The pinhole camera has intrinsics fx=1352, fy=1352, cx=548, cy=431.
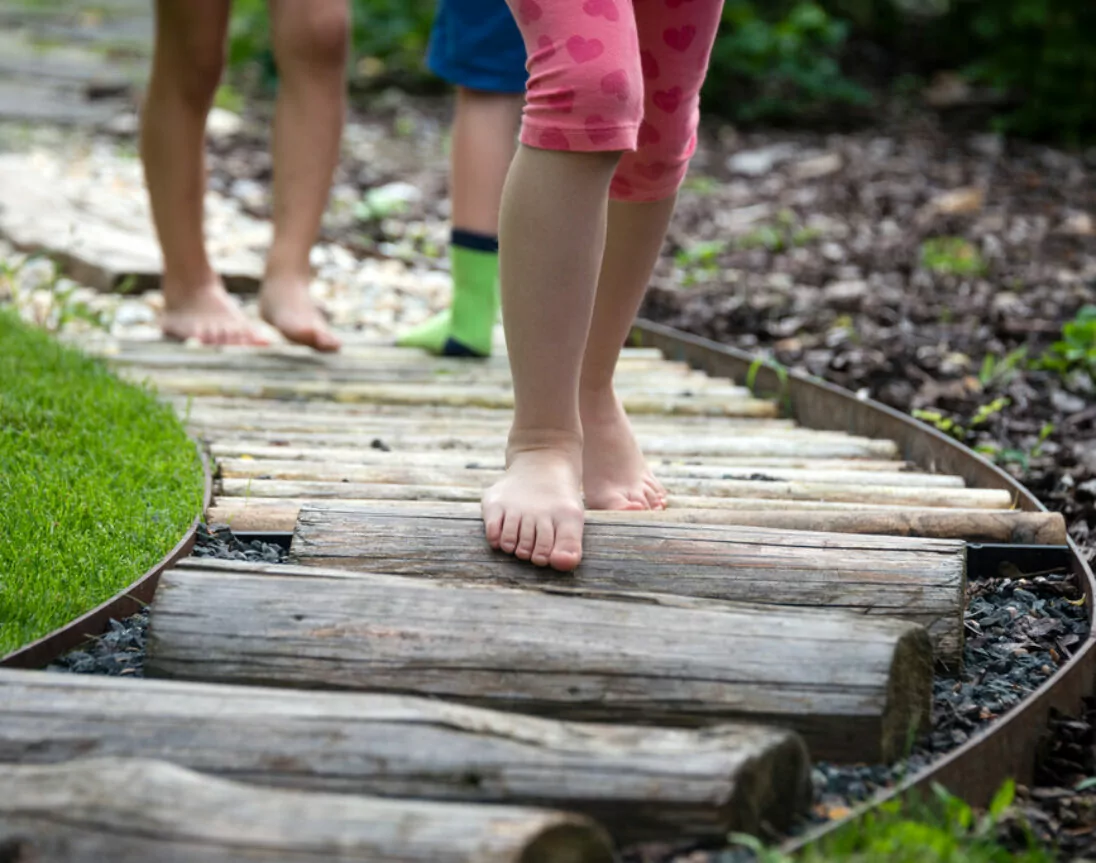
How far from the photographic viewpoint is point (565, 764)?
46.9 inches

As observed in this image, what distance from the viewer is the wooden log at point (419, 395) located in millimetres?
2902

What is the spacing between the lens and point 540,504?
166 cm

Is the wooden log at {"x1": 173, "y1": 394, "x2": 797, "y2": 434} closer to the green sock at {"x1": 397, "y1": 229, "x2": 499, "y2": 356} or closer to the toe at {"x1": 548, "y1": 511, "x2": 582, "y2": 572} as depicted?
the green sock at {"x1": 397, "y1": 229, "x2": 499, "y2": 356}

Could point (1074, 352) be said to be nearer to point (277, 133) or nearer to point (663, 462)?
point (663, 462)

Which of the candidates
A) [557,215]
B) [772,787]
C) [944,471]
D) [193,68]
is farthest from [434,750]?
[193,68]

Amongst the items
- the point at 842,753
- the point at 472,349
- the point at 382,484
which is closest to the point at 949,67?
the point at 472,349

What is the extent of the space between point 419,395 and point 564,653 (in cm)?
162

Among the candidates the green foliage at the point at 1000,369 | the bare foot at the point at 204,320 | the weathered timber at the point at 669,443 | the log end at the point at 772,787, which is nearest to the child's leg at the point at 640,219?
the weathered timber at the point at 669,443

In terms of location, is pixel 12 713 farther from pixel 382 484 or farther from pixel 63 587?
pixel 382 484

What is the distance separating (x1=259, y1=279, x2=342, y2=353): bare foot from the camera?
3117mm

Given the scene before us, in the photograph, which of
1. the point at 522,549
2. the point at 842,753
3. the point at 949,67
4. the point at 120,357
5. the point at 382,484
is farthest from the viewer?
the point at 949,67

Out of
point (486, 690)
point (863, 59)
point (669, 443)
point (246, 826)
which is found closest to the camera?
point (246, 826)

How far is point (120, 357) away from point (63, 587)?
4.90 ft

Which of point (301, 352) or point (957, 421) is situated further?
point (301, 352)
